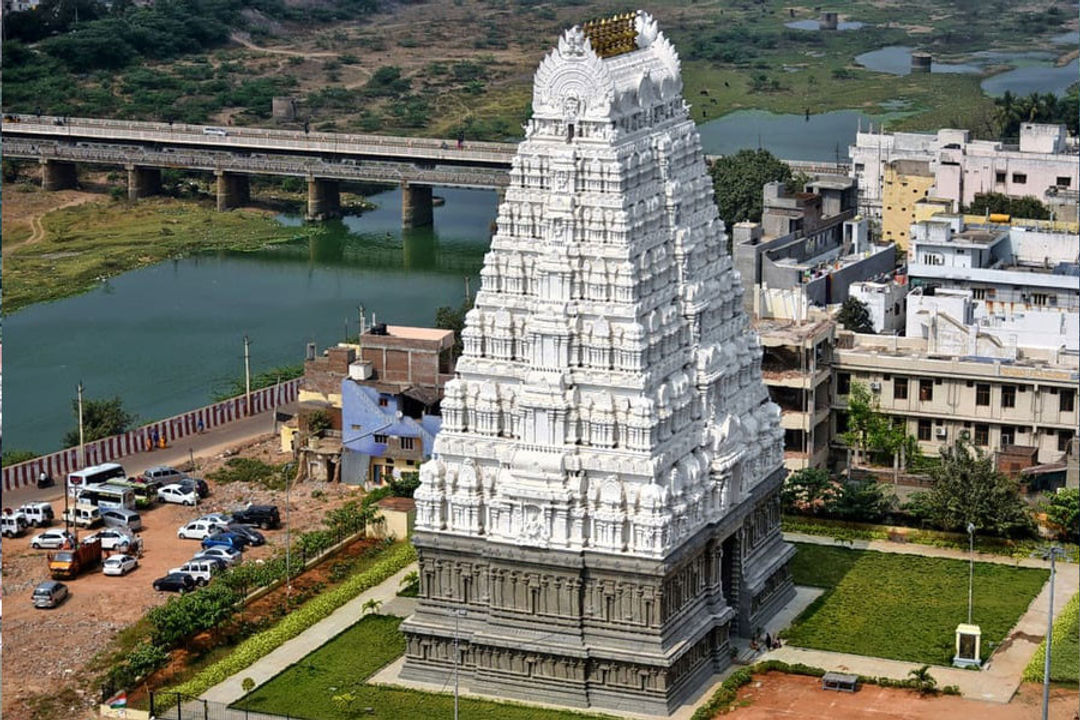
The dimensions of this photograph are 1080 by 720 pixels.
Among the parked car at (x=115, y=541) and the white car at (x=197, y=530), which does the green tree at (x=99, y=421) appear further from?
the parked car at (x=115, y=541)

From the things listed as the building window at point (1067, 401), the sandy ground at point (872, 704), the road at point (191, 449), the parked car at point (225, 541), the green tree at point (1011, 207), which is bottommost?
the sandy ground at point (872, 704)

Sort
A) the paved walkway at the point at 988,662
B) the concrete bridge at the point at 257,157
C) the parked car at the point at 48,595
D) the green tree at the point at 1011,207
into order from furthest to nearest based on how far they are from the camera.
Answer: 1. the concrete bridge at the point at 257,157
2. the green tree at the point at 1011,207
3. the parked car at the point at 48,595
4. the paved walkway at the point at 988,662

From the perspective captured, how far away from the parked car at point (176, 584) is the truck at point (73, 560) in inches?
105

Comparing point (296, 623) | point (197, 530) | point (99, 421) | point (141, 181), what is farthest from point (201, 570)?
point (141, 181)

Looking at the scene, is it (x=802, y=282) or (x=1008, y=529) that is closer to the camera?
(x=1008, y=529)

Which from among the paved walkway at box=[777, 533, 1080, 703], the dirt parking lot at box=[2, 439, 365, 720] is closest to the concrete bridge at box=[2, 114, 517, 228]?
the dirt parking lot at box=[2, 439, 365, 720]

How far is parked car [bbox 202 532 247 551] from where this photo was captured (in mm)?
75188

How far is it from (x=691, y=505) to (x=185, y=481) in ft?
76.2

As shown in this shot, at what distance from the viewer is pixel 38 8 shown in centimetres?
17988

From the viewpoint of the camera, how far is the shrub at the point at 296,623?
213 feet

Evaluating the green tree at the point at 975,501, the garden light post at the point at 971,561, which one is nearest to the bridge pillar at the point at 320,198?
the green tree at the point at 975,501

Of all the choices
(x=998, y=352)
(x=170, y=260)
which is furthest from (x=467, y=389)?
(x=170, y=260)

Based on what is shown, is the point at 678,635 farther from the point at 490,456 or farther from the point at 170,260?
the point at 170,260

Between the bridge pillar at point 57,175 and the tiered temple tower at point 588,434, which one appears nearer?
the tiered temple tower at point 588,434
